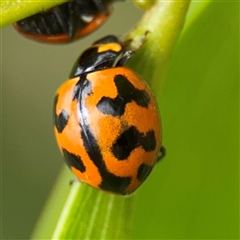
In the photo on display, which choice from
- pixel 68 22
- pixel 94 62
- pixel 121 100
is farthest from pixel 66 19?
pixel 121 100

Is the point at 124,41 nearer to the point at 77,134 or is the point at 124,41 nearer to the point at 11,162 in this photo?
the point at 77,134

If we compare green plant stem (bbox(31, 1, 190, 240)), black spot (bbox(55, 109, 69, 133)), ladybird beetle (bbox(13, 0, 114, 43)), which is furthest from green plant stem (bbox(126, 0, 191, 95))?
ladybird beetle (bbox(13, 0, 114, 43))

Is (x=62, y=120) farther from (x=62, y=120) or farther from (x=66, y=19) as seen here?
(x=66, y=19)

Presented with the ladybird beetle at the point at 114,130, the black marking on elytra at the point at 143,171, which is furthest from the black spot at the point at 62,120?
the black marking on elytra at the point at 143,171

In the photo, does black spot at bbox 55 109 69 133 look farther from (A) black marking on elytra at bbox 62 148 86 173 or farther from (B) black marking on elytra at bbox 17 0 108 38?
(B) black marking on elytra at bbox 17 0 108 38

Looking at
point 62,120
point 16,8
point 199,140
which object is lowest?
point 199,140

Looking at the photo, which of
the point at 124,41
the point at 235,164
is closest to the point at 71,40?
the point at 124,41
